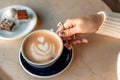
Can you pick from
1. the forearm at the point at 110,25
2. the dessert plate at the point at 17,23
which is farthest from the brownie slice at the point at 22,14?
the forearm at the point at 110,25

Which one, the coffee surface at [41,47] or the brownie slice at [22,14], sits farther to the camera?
the brownie slice at [22,14]

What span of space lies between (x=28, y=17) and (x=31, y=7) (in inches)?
2.7

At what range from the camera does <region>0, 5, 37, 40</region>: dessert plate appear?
92 centimetres

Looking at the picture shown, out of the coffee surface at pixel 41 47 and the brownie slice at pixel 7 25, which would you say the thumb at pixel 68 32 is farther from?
the brownie slice at pixel 7 25

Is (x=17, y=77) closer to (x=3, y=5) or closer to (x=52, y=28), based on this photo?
(x=52, y=28)

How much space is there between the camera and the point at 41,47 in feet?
2.74

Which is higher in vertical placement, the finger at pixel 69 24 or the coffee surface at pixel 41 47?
the finger at pixel 69 24

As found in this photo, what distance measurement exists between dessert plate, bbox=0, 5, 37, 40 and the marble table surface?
0.02 meters

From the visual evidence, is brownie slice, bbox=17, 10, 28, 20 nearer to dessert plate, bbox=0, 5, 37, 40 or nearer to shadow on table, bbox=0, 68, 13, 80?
dessert plate, bbox=0, 5, 37, 40

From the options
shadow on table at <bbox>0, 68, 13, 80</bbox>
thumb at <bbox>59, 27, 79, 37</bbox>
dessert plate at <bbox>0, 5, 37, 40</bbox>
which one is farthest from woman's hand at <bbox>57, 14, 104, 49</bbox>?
shadow on table at <bbox>0, 68, 13, 80</bbox>

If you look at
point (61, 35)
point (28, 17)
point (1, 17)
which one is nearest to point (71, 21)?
point (61, 35)

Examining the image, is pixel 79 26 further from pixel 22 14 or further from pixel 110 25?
pixel 22 14

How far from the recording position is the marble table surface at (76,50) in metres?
0.83

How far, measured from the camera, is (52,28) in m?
0.94
